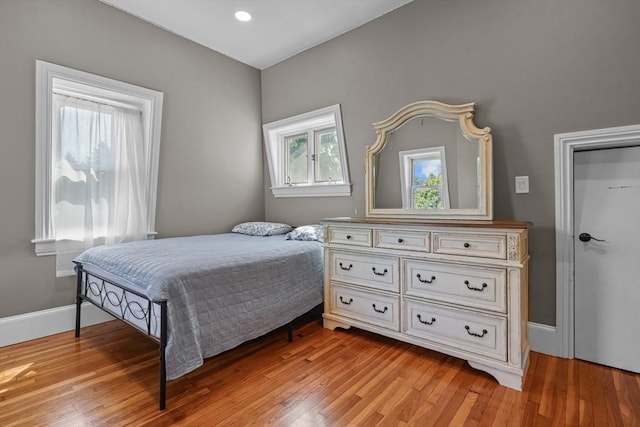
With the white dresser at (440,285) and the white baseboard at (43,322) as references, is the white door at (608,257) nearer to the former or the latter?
the white dresser at (440,285)

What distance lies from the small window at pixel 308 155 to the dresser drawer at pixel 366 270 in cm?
93

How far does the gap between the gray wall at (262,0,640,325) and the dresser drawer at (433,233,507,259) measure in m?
0.61

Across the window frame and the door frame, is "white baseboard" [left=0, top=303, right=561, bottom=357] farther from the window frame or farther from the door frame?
the window frame

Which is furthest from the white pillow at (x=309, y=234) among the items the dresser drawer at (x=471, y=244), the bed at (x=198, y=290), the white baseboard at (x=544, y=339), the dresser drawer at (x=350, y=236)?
the white baseboard at (x=544, y=339)

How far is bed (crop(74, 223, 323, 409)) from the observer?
1731mm

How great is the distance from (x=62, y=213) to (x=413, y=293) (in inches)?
116

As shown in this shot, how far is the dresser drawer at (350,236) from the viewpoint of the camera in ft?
8.09

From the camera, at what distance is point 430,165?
2.62m

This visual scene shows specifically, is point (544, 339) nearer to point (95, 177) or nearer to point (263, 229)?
point (263, 229)

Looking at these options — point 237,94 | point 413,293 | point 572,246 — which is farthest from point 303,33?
point 572,246

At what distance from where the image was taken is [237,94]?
3.92 meters

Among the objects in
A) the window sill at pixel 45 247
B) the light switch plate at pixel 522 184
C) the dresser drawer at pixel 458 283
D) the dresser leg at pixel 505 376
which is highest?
the light switch plate at pixel 522 184

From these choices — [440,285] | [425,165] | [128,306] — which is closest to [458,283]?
[440,285]

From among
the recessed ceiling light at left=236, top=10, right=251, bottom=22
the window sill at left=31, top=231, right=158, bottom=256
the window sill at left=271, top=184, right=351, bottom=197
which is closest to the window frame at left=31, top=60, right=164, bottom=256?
the window sill at left=31, top=231, right=158, bottom=256
